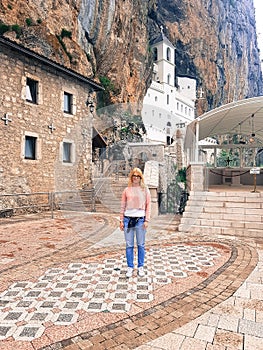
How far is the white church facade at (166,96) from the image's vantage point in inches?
1754

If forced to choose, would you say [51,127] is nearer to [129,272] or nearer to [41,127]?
[41,127]

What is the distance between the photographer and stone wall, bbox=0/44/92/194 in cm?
1023

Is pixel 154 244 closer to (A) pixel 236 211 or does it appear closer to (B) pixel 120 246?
(B) pixel 120 246

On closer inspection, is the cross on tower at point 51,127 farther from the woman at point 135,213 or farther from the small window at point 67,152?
the woman at point 135,213

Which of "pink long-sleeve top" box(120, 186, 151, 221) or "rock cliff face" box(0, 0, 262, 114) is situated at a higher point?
"rock cliff face" box(0, 0, 262, 114)

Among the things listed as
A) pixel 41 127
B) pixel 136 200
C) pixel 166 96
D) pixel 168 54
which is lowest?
pixel 136 200

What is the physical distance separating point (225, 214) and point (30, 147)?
8.31m

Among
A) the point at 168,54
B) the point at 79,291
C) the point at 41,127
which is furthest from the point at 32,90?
the point at 168,54

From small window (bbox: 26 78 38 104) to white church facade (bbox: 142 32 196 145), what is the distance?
30492 mm

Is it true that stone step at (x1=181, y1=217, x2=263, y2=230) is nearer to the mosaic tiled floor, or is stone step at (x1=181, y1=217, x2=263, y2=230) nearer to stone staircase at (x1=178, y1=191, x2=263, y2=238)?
stone staircase at (x1=178, y1=191, x2=263, y2=238)

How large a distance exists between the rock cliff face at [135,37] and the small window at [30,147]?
19.6 ft

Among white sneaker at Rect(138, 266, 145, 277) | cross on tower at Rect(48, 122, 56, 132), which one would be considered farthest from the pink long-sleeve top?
cross on tower at Rect(48, 122, 56, 132)

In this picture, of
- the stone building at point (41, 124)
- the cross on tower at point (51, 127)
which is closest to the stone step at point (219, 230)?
the stone building at point (41, 124)

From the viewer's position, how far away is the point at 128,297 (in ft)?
10.8
